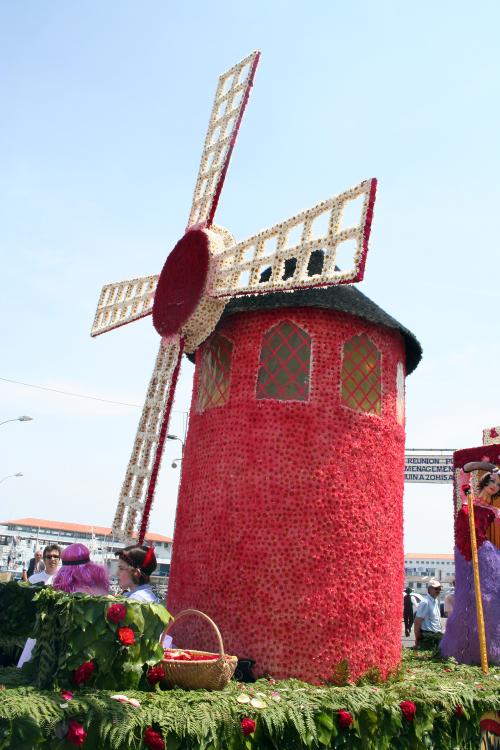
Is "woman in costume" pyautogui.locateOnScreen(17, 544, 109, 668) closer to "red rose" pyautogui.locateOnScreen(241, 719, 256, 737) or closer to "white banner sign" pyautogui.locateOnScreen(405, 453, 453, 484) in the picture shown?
"red rose" pyautogui.locateOnScreen(241, 719, 256, 737)

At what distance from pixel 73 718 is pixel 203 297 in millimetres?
4984

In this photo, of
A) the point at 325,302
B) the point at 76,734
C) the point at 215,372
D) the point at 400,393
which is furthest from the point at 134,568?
the point at 400,393

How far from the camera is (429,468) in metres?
30.6

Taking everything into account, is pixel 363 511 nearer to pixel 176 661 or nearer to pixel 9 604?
pixel 176 661

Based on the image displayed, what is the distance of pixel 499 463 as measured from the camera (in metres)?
10.4

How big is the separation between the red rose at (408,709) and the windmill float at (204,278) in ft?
12.4

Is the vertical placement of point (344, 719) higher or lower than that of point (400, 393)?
lower

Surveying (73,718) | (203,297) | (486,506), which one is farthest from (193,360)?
(73,718)

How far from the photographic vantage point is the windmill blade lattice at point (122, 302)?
398 inches

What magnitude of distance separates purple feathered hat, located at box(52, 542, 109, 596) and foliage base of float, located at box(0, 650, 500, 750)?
76 centimetres

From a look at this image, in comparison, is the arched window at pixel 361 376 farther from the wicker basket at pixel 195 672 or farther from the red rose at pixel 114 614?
the red rose at pixel 114 614

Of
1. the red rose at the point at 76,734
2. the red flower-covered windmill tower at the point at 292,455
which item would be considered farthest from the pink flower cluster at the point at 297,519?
the red rose at the point at 76,734

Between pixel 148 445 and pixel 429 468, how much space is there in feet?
77.5

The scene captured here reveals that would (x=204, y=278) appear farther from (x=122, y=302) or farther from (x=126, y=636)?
(x=126, y=636)
